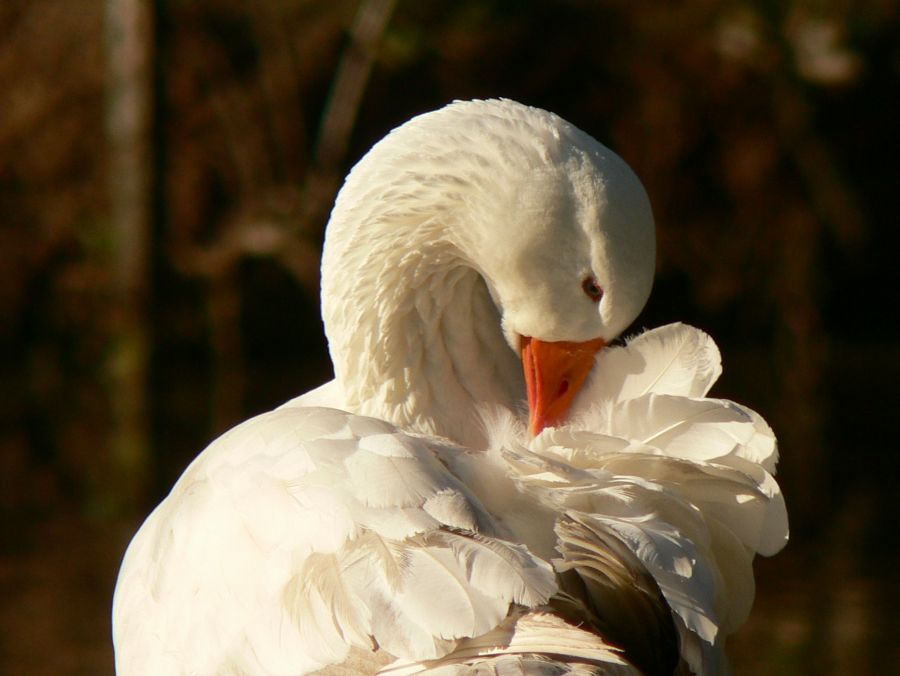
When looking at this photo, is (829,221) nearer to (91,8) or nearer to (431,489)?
(91,8)

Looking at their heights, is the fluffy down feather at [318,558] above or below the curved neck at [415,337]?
below

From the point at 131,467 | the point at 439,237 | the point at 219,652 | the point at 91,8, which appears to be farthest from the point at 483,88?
the point at 219,652

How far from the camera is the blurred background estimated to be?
12164mm

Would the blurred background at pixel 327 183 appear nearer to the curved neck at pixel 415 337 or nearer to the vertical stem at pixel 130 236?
the vertical stem at pixel 130 236

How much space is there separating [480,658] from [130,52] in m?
9.41

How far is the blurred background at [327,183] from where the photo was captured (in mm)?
12164

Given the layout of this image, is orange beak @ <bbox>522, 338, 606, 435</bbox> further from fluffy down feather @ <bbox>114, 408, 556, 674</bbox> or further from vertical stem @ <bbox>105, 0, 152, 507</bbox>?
vertical stem @ <bbox>105, 0, 152, 507</bbox>

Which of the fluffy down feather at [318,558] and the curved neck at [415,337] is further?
the curved neck at [415,337]

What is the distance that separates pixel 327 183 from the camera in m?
12.3

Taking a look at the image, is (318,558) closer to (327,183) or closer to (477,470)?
(477,470)

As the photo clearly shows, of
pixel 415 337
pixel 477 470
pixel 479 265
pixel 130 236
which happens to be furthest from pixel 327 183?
pixel 477 470

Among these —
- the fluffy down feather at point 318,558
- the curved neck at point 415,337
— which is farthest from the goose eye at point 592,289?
the fluffy down feather at point 318,558

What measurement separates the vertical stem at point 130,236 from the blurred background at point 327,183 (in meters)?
0.03

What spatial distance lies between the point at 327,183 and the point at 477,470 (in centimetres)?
938
